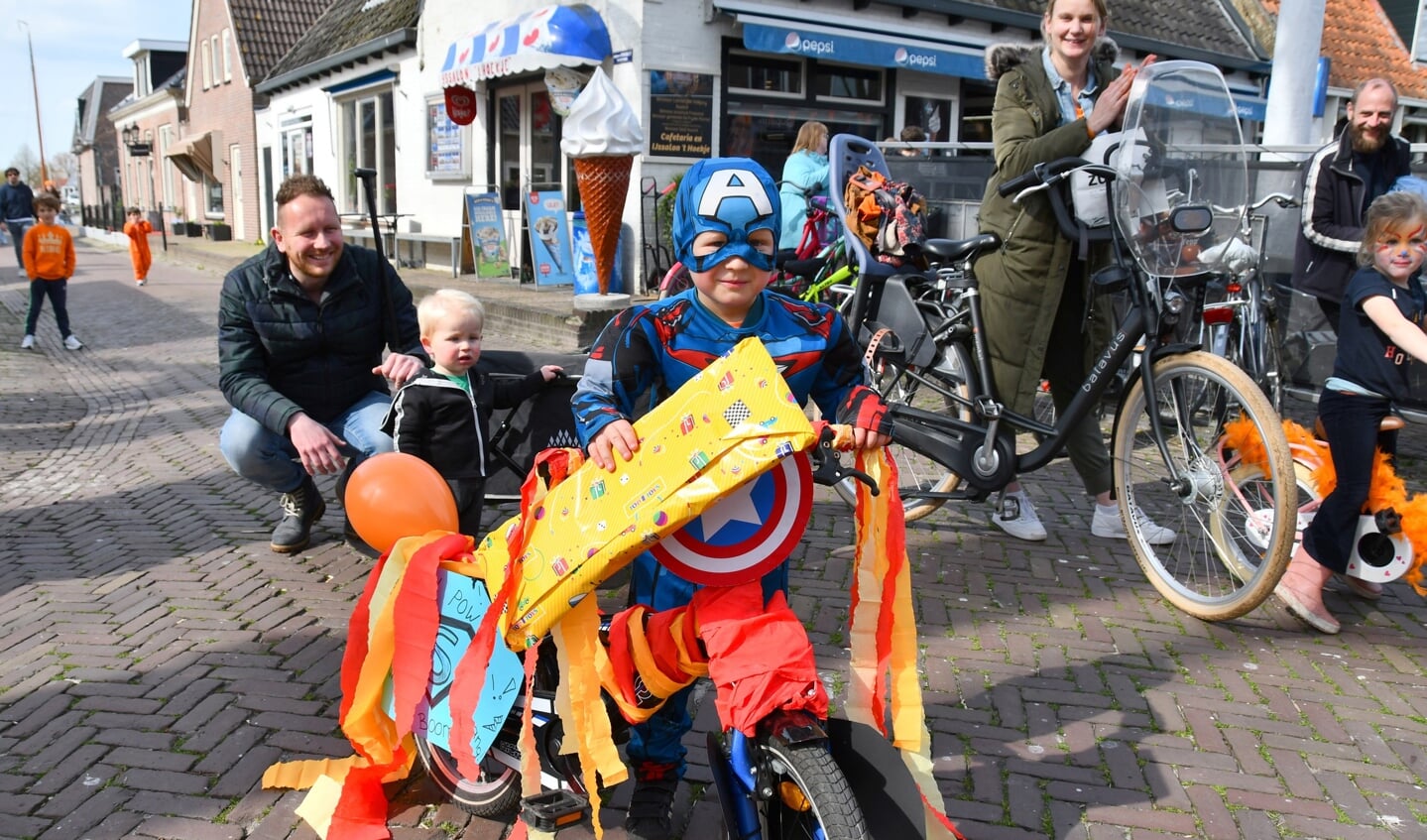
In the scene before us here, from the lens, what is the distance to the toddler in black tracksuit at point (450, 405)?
343cm

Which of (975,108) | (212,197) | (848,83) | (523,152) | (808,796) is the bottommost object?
(808,796)

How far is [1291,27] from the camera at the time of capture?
7.20 metres

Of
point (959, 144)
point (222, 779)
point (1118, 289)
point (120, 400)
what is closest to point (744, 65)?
point (959, 144)

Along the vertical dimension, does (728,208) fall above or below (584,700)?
above

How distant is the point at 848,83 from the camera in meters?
13.2

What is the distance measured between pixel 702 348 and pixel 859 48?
1114 centimetres

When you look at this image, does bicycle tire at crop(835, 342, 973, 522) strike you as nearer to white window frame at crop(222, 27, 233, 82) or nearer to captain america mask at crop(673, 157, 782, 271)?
captain america mask at crop(673, 157, 782, 271)

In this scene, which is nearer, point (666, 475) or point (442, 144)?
point (666, 475)

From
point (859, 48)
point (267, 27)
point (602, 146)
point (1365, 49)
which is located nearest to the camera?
point (602, 146)

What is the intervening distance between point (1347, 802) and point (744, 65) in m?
11.0

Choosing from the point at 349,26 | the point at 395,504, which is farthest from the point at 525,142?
the point at 395,504

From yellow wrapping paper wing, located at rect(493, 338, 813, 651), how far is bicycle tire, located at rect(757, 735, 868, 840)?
0.46 metres

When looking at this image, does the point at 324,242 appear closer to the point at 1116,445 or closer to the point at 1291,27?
the point at 1116,445

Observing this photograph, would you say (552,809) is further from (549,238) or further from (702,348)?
(549,238)
